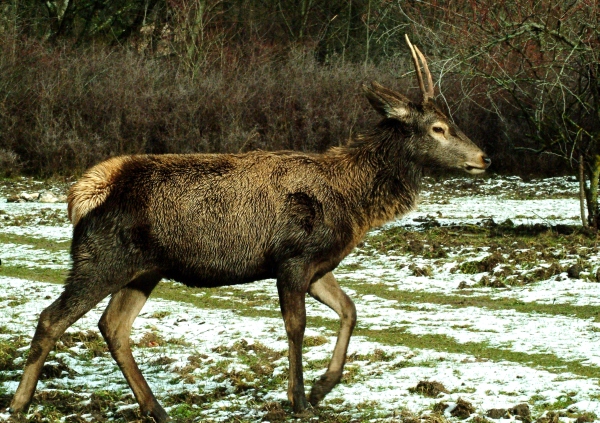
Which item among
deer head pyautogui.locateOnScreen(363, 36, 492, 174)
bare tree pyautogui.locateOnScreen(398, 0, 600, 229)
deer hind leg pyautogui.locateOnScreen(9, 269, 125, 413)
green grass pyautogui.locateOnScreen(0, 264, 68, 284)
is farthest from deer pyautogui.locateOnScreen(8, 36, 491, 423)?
bare tree pyautogui.locateOnScreen(398, 0, 600, 229)

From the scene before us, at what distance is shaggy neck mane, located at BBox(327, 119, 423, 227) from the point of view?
7.67 m

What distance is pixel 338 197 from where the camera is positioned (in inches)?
293

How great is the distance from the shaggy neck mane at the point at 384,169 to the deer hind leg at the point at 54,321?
2314 millimetres

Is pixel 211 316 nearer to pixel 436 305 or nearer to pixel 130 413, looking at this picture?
pixel 436 305

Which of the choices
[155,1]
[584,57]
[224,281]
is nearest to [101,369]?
[224,281]

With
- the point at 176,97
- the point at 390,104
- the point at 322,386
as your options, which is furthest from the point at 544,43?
the point at 176,97

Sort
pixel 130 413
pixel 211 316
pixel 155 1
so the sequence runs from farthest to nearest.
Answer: pixel 155 1, pixel 211 316, pixel 130 413

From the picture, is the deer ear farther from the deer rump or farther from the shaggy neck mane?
the deer rump

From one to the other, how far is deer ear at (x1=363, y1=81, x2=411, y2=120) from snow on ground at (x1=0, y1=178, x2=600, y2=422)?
2258 millimetres

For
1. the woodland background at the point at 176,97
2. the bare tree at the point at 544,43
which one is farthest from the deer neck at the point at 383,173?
the woodland background at the point at 176,97

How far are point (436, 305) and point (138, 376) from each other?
4960 millimetres

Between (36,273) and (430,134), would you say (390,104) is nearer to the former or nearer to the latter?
(430,134)

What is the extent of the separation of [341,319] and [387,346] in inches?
51.0

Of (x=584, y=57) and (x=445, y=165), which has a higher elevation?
(x=584, y=57)
